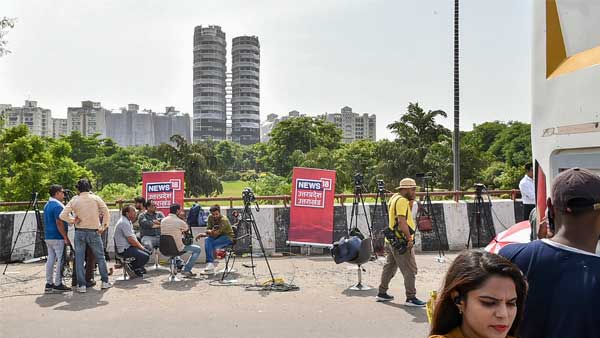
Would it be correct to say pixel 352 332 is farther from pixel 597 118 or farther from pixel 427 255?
pixel 427 255

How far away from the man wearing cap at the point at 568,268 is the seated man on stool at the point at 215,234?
8407 mm

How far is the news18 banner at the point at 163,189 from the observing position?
488 inches

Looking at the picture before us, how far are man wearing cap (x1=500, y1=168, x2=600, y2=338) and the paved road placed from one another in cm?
430

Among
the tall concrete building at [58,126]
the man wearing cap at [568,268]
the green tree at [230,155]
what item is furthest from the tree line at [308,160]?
the tall concrete building at [58,126]

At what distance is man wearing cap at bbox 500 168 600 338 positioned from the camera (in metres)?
2.48

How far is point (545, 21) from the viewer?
3.85 meters

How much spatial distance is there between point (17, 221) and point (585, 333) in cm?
1181

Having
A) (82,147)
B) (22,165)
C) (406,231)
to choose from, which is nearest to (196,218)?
(406,231)

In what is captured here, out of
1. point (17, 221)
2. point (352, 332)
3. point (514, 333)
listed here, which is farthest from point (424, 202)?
point (514, 333)

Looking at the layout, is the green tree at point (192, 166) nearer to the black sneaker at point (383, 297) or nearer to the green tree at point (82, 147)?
the green tree at point (82, 147)

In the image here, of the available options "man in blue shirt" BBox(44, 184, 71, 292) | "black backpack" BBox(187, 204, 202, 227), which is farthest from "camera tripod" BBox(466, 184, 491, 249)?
"man in blue shirt" BBox(44, 184, 71, 292)

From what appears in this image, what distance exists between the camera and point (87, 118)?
185125mm

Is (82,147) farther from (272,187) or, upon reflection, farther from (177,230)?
(177,230)

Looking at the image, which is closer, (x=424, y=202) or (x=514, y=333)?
(x=514, y=333)
